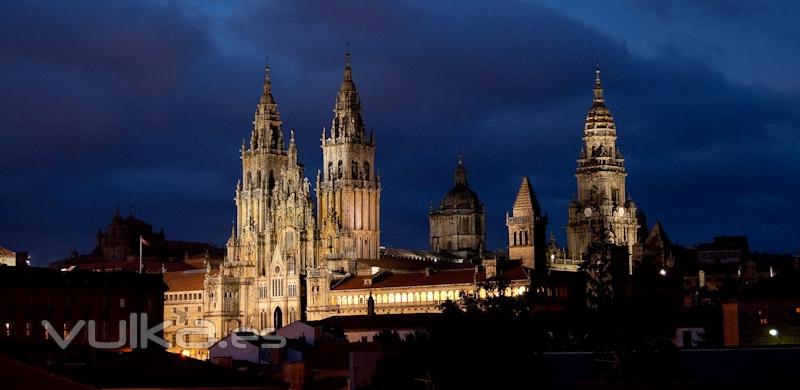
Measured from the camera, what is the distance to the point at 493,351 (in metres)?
72.7

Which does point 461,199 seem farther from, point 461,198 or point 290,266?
point 290,266

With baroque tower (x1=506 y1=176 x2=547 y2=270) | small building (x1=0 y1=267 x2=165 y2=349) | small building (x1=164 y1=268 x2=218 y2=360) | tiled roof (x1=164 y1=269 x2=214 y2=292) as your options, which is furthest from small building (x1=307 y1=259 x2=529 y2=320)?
tiled roof (x1=164 y1=269 x2=214 y2=292)

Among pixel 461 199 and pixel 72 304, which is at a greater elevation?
pixel 461 199

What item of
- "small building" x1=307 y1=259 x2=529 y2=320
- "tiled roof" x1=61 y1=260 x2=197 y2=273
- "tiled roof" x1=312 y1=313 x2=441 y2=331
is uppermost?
"tiled roof" x1=61 y1=260 x2=197 y2=273

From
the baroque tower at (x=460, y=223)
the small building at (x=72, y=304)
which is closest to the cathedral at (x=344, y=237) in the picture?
the baroque tower at (x=460, y=223)

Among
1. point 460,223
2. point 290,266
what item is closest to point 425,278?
point 290,266

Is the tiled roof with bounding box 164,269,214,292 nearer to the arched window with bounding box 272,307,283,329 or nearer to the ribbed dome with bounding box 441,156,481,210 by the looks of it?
the arched window with bounding box 272,307,283,329

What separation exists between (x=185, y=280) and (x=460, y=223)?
36.4 meters

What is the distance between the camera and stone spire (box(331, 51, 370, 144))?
159 metres

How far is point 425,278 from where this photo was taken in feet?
470

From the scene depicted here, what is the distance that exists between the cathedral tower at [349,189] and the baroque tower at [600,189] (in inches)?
1067

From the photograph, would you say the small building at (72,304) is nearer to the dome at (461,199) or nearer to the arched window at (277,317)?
the arched window at (277,317)

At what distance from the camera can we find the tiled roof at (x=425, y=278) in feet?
449

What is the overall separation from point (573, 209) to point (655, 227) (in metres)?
11.4
